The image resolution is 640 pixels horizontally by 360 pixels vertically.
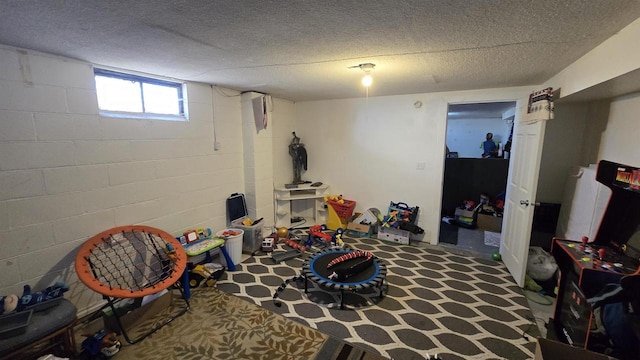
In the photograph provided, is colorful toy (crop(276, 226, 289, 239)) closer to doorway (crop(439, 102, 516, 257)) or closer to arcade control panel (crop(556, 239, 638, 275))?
doorway (crop(439, 102, 516, 257))

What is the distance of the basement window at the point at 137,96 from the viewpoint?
2.47 m

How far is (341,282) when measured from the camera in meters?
2.50

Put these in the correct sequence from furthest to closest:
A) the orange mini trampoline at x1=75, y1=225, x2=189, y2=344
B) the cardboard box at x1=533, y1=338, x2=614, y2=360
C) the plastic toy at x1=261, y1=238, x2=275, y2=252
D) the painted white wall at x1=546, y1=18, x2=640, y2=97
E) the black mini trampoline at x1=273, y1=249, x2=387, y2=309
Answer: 1. the plastic toy at x1=261, y1=238, x2=275, y2=252
2. the black mini trampoline at x1=273, y1=249, x2=387, y2=309
3. the orange mini trampoline at x1=75, y1=225, x2=189, y2=344
4. the painted white wall at x1=546, y1=18, x2=640, y2=97
5. the cardboard box at x1=533, y1=338, x2=614, y2=360

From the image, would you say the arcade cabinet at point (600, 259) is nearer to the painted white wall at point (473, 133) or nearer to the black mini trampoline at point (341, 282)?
the black mini trampoline at point (341, 282)

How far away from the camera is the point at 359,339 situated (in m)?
2.12

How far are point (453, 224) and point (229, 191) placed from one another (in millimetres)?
4026

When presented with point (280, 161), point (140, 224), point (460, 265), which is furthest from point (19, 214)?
point (460, 265)

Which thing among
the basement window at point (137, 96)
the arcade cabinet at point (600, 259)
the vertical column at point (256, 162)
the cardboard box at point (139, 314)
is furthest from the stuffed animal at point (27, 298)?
the arcade cabinet at point (600, 259)

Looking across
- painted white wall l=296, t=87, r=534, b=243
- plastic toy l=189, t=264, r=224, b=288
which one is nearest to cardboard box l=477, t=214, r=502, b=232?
painted white wall l=296, t=87, r=534, b=243

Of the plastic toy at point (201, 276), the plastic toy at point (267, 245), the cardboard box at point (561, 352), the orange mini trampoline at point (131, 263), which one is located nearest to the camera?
the cardboard box at point (561, 352)

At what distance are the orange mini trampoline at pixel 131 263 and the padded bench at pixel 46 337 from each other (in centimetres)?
22

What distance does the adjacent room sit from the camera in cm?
152

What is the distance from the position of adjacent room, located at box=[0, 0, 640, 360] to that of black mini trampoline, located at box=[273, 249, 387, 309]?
0.10ft

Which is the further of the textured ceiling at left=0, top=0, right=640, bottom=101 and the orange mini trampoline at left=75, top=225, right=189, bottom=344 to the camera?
the orange mini trampoline at left=75, top=225, right=189, bottom=344
